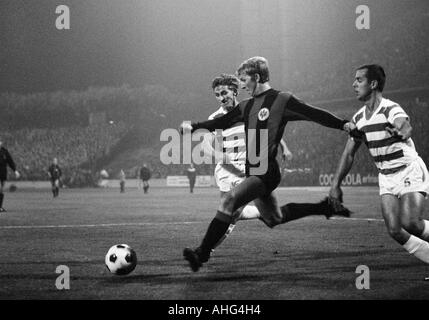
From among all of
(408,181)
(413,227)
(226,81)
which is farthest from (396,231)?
(226,81)

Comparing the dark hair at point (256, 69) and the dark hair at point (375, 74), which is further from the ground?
the dark hair at point (256, 69)

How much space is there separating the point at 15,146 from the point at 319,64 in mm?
38729

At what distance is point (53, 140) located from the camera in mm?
76125

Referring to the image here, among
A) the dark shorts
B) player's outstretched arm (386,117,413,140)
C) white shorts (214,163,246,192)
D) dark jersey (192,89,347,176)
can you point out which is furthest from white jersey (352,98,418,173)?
white shorts (214,163,246,192)

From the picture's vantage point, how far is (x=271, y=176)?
596 centimetres

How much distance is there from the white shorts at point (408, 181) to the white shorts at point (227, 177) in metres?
2.37

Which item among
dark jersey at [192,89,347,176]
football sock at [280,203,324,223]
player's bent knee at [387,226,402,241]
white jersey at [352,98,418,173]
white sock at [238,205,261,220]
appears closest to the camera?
player's bent knee at [387,226,402,241]

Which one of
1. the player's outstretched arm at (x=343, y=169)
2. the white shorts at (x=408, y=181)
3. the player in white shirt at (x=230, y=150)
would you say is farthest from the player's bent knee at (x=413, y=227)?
the player in white shirt at (x=230, y=150)

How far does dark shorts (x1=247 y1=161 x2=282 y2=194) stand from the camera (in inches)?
233

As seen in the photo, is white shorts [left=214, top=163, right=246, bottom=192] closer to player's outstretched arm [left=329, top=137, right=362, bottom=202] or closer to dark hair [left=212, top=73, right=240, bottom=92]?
dark hair [left=212, top=73, right=240, bottom=92]

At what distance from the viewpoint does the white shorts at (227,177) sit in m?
7.80

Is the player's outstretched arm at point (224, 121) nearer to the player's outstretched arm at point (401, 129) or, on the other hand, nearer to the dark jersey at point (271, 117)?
the dark jersey at point (271, 117)

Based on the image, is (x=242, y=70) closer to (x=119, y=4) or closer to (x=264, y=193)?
(x=264, y=193)

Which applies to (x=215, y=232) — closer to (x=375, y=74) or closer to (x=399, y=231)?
(x=399, y=231)
